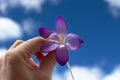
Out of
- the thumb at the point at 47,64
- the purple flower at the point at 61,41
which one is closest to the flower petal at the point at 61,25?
the purple flower at the point at 61,41

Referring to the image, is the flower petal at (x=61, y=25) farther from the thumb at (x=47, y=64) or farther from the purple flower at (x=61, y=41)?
the thumb at (x=47, y=64)

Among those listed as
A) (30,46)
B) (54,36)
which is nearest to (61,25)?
(54,36)

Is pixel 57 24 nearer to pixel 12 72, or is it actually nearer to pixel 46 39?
pixel 46 39

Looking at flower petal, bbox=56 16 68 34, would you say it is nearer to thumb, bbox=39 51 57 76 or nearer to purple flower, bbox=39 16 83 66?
purple flower, bbox=39 16 83 66

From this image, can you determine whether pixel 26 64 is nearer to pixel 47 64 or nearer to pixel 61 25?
pixel 47 64

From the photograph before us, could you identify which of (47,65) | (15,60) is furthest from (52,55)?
(15,60)

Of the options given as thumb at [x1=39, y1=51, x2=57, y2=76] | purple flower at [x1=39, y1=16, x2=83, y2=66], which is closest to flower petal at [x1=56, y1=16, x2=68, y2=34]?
purple flower at [x1=39, y1=16, x2=83, y2=66]
